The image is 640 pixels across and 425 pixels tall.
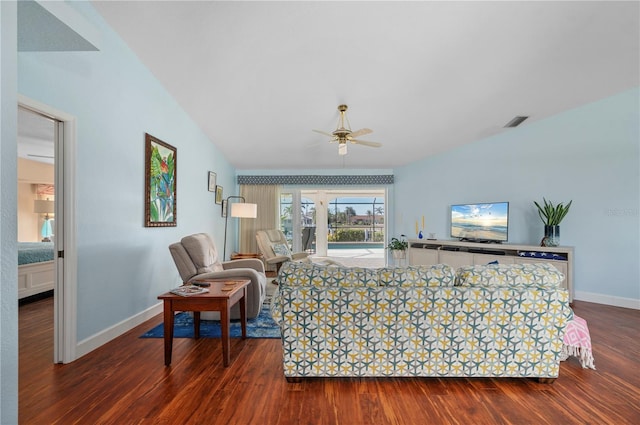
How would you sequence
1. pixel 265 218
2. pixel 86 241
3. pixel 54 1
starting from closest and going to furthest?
pixel 54 1
pixel 86 241
pixel 265 218

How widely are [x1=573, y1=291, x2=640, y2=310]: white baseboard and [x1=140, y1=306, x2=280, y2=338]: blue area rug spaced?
13.8ft

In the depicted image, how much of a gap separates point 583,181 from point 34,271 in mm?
7465

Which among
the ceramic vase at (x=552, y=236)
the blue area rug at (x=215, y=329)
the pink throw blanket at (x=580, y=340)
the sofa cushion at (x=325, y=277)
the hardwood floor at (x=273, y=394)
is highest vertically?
the ceramic vase at (x=552, y=236)

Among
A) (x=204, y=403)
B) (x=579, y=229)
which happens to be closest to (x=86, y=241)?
(x=204, y=403)

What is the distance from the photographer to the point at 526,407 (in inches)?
70.2

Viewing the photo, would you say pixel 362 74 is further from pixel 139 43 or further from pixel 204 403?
pixel 204 403

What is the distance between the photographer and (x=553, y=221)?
425 cm

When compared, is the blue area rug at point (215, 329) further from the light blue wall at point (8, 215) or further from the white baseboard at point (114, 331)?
the light blue wall at point (8, 215)

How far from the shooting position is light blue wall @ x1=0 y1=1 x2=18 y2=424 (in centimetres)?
97

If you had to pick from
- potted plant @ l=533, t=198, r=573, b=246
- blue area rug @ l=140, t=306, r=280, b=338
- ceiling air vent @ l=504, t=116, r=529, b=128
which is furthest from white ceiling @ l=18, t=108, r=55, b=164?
potted plant @ l=533, t=198, r=573, b=246

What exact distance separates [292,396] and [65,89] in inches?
108

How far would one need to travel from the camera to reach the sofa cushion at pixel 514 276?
78.7 inches

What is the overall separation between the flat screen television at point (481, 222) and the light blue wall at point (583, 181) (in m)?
0.23

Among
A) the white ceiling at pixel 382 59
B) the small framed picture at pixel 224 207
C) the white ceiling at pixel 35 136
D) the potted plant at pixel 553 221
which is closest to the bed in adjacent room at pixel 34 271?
the white ceiling at pixel 35 136
